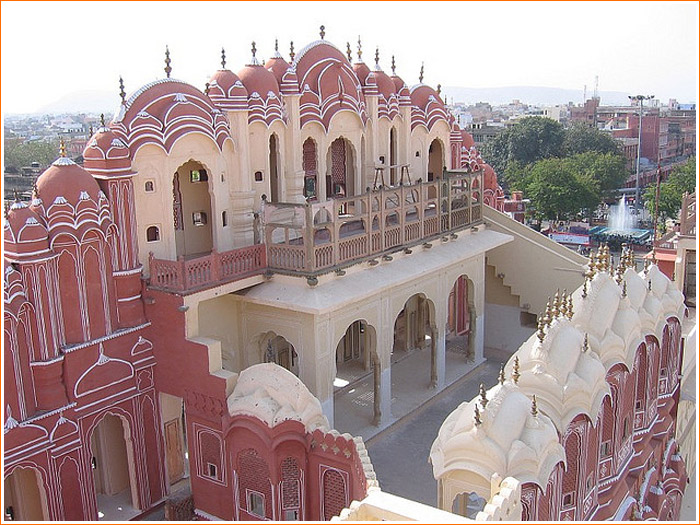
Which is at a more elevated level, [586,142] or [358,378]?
[586,142]

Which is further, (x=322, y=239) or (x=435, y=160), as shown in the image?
(x=435, y=160)

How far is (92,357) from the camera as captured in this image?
11.5 meters

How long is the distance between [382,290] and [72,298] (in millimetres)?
6075

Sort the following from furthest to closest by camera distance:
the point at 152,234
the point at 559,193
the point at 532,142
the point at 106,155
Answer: the point at 532,142 → the point at 559,193 → the point at 152,234 → the point at 106,155

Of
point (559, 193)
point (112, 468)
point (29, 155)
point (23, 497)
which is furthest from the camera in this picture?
point (29, 155)

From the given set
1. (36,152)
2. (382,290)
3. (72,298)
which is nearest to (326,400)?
(382,290)

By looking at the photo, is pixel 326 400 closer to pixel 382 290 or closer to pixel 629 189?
pixel 382 290

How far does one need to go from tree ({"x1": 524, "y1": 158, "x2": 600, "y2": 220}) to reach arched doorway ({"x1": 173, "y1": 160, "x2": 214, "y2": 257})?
35.4 meters

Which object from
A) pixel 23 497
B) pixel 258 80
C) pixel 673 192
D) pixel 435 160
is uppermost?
pixel 258 80

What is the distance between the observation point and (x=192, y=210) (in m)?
14.5

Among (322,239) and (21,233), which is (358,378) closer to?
(322,239)

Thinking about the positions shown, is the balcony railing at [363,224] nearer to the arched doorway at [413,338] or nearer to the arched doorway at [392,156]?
the arched doorway at [392,156]

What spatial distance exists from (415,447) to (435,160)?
9773mm

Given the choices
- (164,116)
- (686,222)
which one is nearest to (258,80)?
(164,116)
